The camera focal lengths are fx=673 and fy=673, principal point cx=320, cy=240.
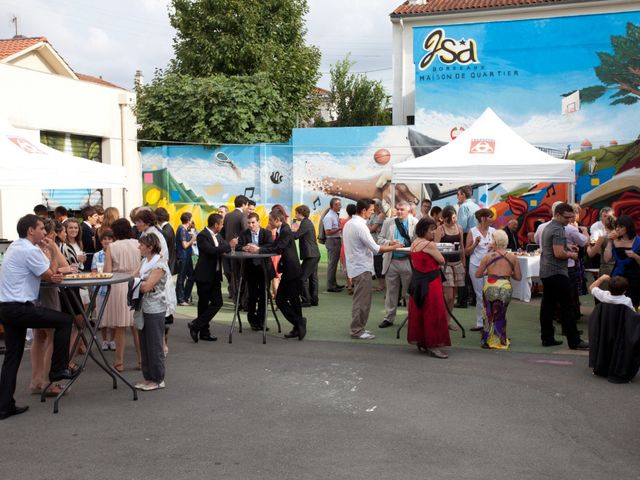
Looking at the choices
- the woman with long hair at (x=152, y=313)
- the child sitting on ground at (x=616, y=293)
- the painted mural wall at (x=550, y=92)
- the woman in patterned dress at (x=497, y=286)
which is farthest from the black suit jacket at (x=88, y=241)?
the painted mural wall at (x=550, y=92)

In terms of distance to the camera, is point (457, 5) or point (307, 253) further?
point (457, 5)

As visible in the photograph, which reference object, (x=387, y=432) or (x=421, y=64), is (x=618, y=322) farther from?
(x=421, y=64)

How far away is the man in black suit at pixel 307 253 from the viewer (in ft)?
35.8

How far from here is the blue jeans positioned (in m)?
12.3

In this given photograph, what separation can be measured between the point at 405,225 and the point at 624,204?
908cm

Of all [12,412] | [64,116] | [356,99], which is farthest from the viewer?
[356,99]

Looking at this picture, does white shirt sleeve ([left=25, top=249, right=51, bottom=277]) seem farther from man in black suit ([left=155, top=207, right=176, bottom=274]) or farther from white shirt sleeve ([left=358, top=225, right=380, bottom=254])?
white shirt sleeve ([left=358, top=225, right=380, bottom=254])

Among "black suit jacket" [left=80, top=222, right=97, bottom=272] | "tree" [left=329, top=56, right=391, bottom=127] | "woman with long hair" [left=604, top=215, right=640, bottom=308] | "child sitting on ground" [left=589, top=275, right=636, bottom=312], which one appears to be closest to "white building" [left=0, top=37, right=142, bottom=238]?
"black suit jacket" [left=80, top=222, right=97, bottom=272]

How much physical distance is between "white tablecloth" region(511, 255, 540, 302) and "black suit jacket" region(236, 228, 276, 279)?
4.00 m

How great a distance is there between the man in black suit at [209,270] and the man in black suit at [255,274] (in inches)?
22.0

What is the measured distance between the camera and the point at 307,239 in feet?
36.4

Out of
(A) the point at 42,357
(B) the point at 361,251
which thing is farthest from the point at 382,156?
(A) the point at 42,357

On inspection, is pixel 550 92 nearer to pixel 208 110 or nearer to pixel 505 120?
pixel 505 120

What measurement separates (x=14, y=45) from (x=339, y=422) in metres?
21.5
